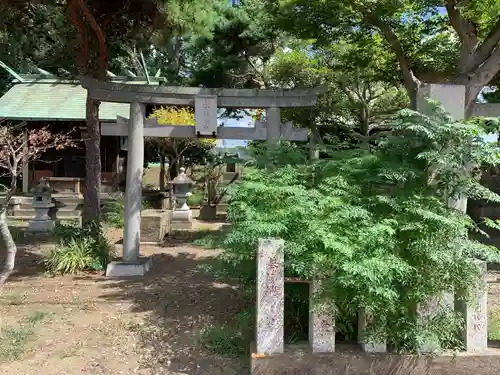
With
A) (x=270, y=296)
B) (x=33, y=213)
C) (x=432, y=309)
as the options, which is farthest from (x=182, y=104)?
(x=33, y=213)

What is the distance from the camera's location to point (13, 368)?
3.78 m

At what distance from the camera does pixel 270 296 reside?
11.7ft

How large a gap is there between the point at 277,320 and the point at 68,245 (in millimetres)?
4800

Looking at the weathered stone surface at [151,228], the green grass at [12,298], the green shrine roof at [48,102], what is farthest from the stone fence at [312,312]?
the green shrine roof at [48,102]

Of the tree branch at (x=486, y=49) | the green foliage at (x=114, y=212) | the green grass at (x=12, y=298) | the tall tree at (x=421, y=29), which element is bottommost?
the green grass at (x=12, y=298)

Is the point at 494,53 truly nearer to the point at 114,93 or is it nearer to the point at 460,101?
the point at 460,101

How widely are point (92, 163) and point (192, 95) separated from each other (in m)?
2.50

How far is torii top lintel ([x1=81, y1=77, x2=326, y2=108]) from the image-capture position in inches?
275

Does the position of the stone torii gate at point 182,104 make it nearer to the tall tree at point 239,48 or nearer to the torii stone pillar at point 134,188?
the torii stone pillar at point 134,188

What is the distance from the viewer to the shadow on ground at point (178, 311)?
392cm

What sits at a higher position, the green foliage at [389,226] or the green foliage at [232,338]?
the green foliage at [389,226]

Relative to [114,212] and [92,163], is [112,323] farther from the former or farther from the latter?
[114,212]

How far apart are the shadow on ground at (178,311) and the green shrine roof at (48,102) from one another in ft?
30.1

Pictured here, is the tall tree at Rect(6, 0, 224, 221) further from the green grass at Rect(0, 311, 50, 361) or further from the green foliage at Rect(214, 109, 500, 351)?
the green foliage at Rect(214, 109, 500, 351)
